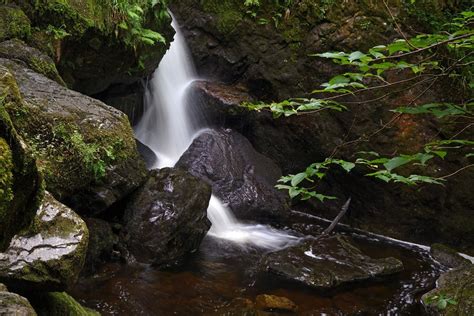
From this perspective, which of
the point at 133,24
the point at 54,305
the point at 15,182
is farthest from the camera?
the point at 133,24

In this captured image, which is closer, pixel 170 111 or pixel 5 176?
pixel 5 176

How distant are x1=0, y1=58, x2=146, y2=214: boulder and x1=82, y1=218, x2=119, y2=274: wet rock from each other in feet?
0.68

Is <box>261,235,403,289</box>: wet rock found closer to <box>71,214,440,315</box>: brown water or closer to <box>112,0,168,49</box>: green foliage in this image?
<box>71,214,440,315</box>: brown water

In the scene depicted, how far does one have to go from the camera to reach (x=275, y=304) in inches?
203

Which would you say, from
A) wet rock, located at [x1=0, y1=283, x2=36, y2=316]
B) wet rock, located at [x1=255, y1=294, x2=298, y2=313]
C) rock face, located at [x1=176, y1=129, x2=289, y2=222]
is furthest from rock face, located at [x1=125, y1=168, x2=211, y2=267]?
wet rock, located at [x1=0, y1=283, x2=36, y2=316]

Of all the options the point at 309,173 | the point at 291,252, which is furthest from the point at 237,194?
the point at 309,173

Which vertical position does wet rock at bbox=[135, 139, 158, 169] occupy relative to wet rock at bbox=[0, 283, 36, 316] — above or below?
below

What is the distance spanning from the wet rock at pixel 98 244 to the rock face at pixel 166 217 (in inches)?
14.2

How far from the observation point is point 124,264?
5.48 meters

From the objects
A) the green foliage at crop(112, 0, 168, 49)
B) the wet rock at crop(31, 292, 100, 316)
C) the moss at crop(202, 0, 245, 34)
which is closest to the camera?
the wet rock at crop(31, 292, 100, 316)

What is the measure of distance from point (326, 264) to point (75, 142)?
3.96 m

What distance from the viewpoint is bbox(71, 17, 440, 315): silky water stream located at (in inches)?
189

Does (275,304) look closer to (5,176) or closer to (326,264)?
(326,264)

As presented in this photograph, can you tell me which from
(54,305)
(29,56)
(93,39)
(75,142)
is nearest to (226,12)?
(93,39)
